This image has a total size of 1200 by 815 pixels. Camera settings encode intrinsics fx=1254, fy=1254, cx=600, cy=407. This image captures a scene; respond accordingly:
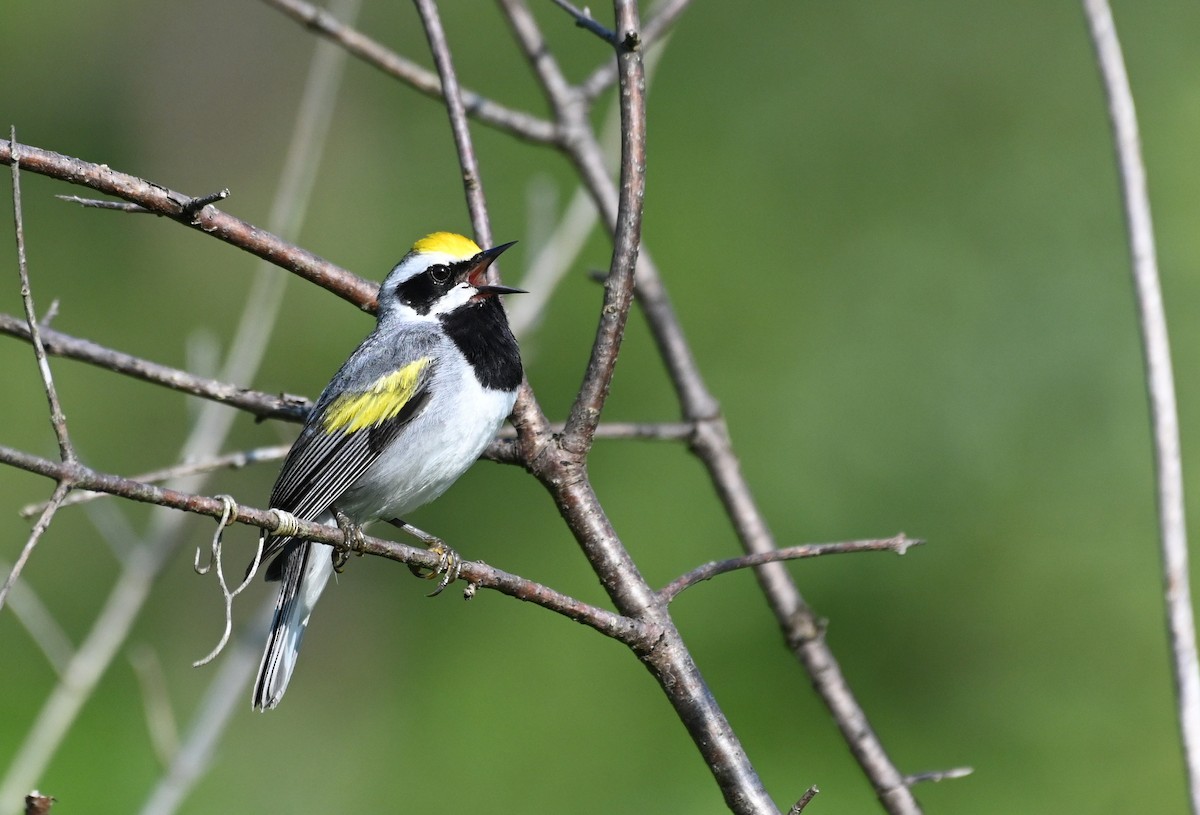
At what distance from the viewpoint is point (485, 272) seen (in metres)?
4.63

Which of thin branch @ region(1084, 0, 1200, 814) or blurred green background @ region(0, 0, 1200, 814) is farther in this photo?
blurred green background @ region(0, 0, 1200, 814)

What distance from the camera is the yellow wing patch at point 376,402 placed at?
176 inches

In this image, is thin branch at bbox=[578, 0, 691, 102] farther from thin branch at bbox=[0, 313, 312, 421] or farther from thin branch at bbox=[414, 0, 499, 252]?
thin branch at bbox=[0, 313, 312, 421]

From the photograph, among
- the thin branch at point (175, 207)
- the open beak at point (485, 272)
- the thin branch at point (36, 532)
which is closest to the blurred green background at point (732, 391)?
the open beak at point (485, 272)

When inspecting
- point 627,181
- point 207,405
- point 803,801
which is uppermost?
point 207,405

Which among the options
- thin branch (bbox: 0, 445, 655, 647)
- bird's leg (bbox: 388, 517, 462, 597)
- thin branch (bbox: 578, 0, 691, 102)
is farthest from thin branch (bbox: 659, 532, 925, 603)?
thin branch (bbox: 578, 0, 691, 102)

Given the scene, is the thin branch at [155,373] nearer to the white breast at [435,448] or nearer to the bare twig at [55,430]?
the white breast at [435,448]

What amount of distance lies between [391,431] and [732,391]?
5.55 m

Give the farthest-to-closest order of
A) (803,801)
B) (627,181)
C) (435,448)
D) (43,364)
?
1. (435,448)
2. (627,181)
3. (803,801)
4. (43,364)

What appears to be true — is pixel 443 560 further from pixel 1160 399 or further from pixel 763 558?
pixel 1160 399

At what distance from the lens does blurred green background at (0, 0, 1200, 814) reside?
7.96m

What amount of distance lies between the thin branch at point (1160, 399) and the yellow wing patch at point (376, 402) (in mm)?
2424

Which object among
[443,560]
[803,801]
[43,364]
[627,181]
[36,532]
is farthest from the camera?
[443,560]

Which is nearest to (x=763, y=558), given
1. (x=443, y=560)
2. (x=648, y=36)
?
(x=443, y=560)
